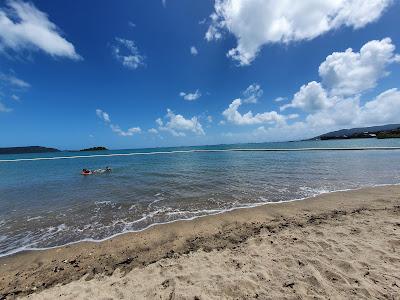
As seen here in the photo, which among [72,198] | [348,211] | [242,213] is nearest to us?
[348,211]

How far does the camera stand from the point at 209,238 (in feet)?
22.1

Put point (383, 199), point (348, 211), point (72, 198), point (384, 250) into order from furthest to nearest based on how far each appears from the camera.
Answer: point (72, 198) → point (383, 199) → point (348, 211) → point (384, 250)

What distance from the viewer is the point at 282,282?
426 centimetres

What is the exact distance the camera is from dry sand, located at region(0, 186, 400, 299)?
4137mm

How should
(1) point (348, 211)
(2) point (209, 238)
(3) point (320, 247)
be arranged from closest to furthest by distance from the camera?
(3) point (320, 247) < (2) point (209, 238) < (1) point (348, 211)

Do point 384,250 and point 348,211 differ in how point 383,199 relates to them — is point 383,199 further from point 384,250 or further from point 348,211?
point 384,250

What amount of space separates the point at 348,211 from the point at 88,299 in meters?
9.26

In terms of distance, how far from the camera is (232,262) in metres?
5.14

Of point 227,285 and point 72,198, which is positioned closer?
point 227,285

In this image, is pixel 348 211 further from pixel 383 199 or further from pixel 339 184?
pixel 339 184

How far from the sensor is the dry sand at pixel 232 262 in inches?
163

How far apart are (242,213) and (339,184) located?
8829 mm

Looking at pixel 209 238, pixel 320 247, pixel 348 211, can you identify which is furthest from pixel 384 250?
pixel 209 238

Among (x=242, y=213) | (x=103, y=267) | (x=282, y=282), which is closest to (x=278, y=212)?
(x=242, y=213)
